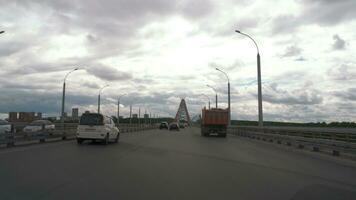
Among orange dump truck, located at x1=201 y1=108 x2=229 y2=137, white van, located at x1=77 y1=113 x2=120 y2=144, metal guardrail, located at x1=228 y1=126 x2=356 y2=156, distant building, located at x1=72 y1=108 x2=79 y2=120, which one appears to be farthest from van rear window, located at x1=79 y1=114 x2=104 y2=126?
distant building, located at x1=72 y1=108 x2=79 y2=120

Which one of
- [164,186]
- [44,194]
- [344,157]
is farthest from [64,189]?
[344,157]

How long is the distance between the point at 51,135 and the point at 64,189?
1986 centimetres

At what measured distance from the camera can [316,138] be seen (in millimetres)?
24391

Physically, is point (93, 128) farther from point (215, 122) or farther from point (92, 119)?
point (215, 122)

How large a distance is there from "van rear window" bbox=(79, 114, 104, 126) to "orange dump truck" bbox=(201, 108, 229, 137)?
23073mm

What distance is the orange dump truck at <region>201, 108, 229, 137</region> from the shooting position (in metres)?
47.3

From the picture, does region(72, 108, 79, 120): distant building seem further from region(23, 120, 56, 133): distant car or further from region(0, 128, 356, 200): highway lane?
region(0, 128, 356, 200): highway lane

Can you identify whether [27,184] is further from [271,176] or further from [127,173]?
[271,176]

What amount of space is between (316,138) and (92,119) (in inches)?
518

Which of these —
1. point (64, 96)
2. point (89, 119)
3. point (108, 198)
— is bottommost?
point (108, 198)

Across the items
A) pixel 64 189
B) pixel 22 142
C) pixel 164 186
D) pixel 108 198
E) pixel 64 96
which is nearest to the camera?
pixel 108 198

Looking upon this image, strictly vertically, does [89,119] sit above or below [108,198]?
above

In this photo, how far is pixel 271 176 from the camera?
39.6 ft

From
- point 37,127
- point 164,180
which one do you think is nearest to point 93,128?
point 37,127
